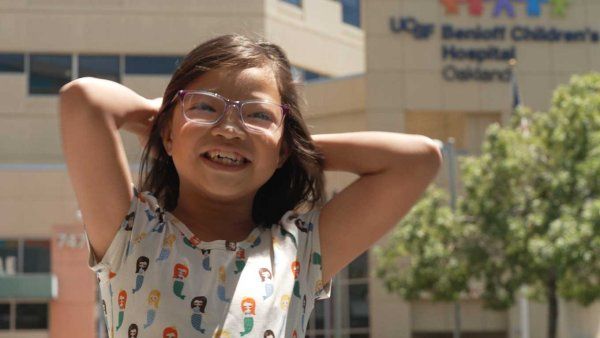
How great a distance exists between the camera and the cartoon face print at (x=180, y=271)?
2.23 m

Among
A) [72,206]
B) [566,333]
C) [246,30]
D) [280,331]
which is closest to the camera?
[280,331]

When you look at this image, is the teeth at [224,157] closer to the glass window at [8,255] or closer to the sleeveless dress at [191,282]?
the sleeveless dress at [191,282]

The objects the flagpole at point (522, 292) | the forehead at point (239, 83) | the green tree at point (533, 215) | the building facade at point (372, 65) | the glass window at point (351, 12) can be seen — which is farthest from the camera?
the glass window at point (351, 12)

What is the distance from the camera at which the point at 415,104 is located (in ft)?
108

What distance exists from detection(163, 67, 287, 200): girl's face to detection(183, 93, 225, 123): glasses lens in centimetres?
2

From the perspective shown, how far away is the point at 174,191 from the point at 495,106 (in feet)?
103

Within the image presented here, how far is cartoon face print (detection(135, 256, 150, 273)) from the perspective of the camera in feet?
7.37

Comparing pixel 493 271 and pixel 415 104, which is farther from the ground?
pixel 415 104

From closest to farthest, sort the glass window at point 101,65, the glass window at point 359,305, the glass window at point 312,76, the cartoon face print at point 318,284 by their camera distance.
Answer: the cartoon face print at point 318,284 → the glass window at point 359,305 → the glass window at point 101,65 → the glass window at point 312,76

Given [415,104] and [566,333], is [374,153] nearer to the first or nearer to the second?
[566,333]

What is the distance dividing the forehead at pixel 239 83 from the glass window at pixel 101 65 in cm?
3117

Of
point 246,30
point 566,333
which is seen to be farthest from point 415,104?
point 246,30

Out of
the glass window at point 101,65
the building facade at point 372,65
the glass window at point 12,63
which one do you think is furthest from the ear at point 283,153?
the glass window at point 12,63

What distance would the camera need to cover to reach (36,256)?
31297 mm
